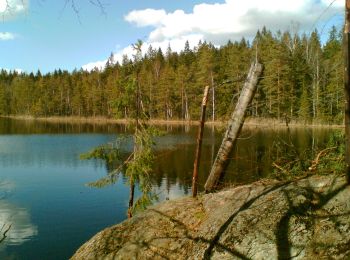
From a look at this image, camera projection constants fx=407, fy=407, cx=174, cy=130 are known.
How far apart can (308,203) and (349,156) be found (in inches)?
29.8

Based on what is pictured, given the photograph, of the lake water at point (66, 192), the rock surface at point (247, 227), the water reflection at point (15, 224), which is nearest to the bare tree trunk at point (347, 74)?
the rock surface at point (247, 227)

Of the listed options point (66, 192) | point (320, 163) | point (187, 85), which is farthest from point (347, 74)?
point (187, 85)

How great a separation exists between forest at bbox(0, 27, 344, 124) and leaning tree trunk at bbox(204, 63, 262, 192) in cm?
24

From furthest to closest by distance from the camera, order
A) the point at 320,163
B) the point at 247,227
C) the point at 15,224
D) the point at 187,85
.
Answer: the point at 187,85 → the point at 15,224 → the point at 320,163 → the point at 247,227

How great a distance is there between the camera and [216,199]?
6.08 metres

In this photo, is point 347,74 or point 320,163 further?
point 320,163

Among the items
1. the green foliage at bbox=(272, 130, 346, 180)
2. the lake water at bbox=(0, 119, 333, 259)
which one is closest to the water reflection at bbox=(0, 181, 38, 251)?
the lake water at bbox=(0, 119, 333, 259)

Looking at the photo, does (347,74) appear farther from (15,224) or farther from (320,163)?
(15,224)

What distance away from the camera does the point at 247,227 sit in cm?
483

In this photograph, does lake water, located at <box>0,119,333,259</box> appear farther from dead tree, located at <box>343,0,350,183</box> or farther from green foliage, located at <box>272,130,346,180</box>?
dead tree, located at <box>343,0,350,183</box>

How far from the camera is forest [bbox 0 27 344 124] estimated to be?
64.6 ft

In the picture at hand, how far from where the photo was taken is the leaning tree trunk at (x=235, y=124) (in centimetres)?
734

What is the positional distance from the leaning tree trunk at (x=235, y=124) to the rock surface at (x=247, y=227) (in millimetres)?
1290

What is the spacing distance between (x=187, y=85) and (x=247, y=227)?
73.3m
